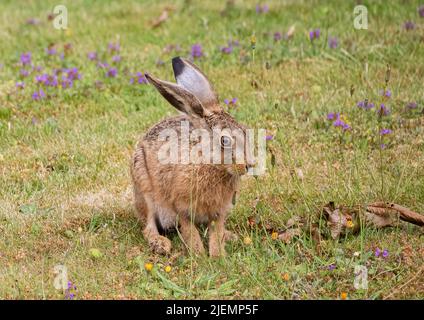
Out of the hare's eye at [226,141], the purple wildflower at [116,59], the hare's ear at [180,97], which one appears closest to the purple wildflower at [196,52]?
the purple wildflower at [116,59]

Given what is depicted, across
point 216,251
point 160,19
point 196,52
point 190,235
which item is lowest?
point 216,251

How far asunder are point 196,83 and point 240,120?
2229 millimetres

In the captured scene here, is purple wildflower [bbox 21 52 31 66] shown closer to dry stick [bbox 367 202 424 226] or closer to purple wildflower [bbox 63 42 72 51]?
purple wildflower [bbox 63 42 72 51]

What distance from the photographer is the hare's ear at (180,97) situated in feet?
20.6

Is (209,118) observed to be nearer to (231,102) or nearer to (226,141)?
(226,141)

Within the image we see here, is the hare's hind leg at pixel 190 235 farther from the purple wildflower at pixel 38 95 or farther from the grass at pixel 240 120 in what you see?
the purple wildflower at pixel 38 95

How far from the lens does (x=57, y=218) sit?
277 inches

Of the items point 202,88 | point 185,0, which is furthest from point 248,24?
point 202,88

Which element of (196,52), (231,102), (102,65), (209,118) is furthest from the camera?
(196,52)

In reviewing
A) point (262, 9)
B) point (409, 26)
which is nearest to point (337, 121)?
point (409, 26)

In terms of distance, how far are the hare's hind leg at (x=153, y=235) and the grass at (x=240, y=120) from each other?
10 cm

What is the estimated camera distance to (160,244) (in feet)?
21.4

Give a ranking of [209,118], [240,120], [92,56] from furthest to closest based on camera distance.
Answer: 1. [92,56]
2. [240,120]
3. [209,118]
